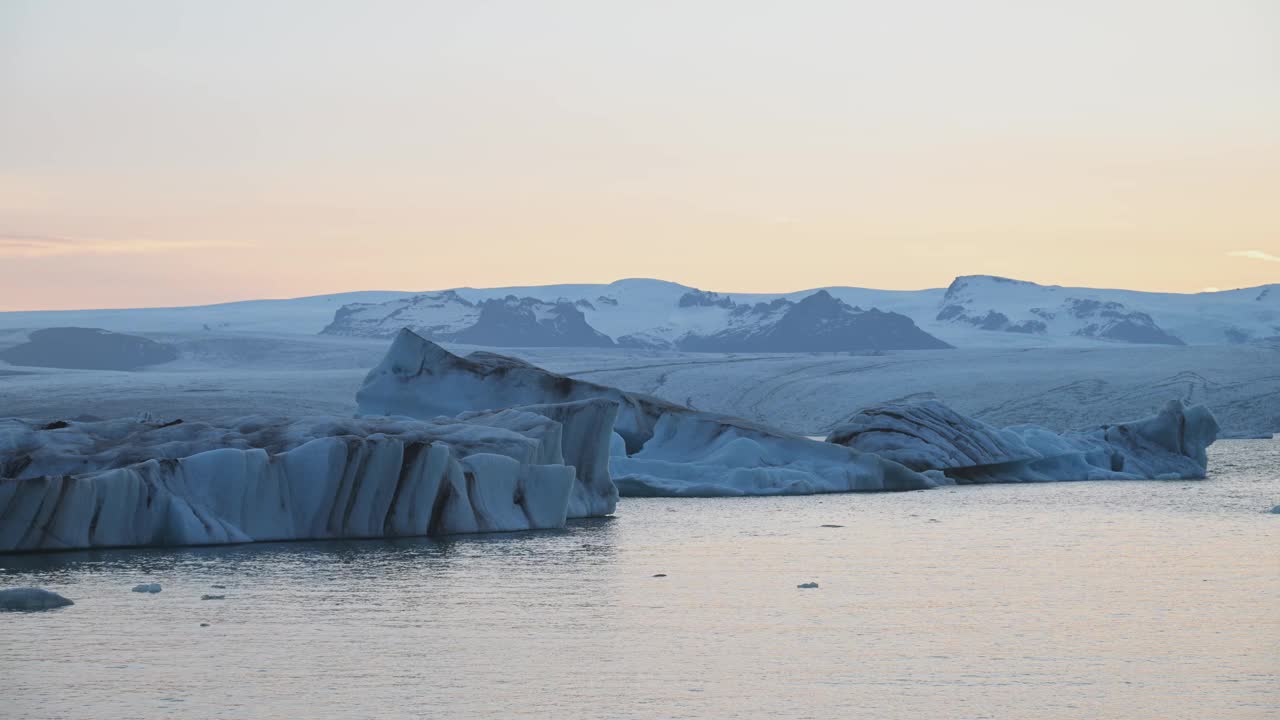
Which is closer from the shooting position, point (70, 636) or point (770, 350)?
point (70, 636)

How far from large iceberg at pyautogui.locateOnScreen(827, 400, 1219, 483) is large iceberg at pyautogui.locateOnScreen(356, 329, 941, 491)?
166cm

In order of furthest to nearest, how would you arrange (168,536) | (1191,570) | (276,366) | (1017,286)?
(1017,286), (276,366), (168,536), (1191,570)

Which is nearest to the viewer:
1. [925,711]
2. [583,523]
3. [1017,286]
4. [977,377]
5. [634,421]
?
[925,711]

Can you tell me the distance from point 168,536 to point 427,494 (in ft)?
7.99

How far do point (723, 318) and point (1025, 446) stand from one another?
102m

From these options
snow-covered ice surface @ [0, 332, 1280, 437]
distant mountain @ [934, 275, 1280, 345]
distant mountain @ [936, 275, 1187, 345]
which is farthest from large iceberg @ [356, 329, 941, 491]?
distant mountain @ [936, 275, 1187, 345]

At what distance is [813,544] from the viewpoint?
15.5 metres

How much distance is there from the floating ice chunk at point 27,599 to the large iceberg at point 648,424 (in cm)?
1337

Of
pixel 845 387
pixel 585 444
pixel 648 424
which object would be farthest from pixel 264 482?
pixel 845 387

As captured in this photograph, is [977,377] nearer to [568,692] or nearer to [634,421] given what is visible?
[634,421]

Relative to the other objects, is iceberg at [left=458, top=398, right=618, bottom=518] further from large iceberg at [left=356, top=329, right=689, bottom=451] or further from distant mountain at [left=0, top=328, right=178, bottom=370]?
distant mountain at [left=0, top=328, right=178, bottom=370]

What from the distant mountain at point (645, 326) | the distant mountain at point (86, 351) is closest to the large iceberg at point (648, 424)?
the distant mountain at point (86, 351)

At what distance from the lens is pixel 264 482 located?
1507 centimetres

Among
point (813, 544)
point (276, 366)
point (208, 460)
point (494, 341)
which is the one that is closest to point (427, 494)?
point (208, 460)
